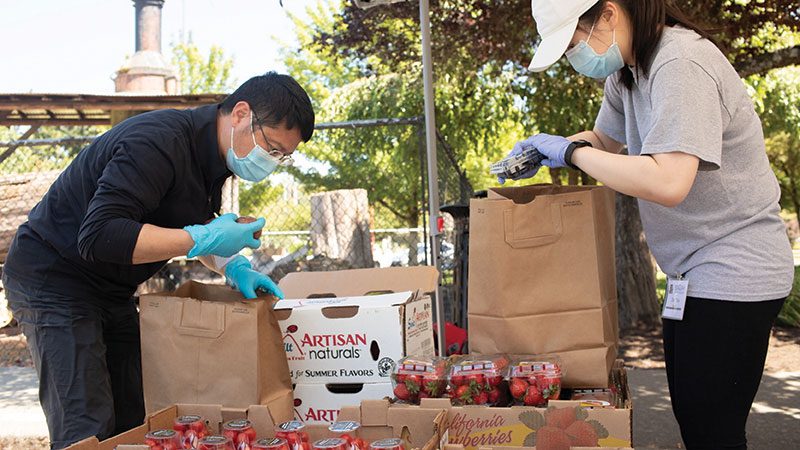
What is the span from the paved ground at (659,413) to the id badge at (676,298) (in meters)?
2.38

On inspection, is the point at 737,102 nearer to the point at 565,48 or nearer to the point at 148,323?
the point at 565,48

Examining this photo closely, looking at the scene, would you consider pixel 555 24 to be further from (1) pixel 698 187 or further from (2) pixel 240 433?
(2) pixel 240 433

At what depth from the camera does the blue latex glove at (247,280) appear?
2.47m

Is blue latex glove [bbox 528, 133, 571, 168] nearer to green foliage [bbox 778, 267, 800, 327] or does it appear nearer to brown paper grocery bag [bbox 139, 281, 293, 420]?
brown paper grocery bag [bbox 139, 281, 293, 420]

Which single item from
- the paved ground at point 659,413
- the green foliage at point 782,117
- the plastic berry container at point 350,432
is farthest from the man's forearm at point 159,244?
the green foliage at point 782,117

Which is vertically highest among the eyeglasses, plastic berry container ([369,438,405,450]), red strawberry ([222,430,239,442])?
the eyeglasses

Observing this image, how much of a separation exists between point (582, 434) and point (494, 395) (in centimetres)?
40

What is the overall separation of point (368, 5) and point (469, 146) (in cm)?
865

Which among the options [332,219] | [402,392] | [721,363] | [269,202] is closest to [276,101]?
[402,392]

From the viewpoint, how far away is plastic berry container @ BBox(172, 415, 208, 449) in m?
1.82

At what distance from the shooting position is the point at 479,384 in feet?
7.07

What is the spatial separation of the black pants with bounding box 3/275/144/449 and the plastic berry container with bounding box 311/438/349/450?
0.83 metres

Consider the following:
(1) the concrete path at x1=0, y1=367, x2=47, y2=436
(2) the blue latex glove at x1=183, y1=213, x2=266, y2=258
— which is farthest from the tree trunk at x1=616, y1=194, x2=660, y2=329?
(2) the blue latex glove at x1=183, y1=213, x2=266, y2=258

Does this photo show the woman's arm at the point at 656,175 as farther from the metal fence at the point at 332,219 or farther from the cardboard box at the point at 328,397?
the metal fence at the point at 332,219
